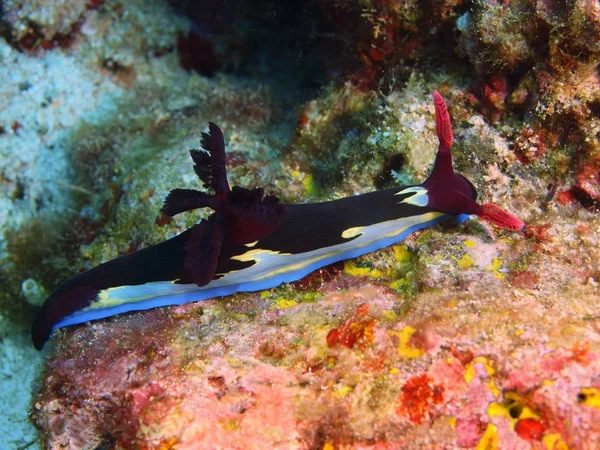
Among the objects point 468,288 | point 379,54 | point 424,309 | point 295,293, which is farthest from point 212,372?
point 379,54

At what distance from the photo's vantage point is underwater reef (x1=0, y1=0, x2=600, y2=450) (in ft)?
7.11

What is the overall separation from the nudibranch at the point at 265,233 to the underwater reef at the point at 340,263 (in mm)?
130

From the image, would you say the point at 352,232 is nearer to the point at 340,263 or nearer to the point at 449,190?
the point at 340,263

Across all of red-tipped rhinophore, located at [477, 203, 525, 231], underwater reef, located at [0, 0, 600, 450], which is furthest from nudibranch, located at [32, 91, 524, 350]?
underwater reef, located at [0, 0, 600, 450]

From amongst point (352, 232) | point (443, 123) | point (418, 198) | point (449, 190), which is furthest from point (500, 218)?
point (352, 232)

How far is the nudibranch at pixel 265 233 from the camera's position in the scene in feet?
10.2

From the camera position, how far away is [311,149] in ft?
15.8

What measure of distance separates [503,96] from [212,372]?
3.05 metres

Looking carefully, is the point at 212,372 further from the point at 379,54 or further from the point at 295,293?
the point at 379,54

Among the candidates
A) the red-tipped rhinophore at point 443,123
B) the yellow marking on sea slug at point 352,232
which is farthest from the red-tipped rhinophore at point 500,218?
the yellow marking on sea slug at point 352,232

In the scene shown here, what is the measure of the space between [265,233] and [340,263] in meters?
0.60

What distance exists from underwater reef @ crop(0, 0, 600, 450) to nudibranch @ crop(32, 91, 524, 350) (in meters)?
0.13

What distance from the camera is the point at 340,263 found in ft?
11.0

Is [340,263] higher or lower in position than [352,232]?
lower
